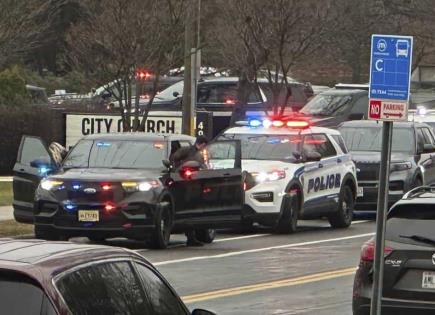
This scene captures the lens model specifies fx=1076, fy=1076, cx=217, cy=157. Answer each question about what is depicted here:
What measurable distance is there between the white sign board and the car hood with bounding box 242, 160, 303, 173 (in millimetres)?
8088

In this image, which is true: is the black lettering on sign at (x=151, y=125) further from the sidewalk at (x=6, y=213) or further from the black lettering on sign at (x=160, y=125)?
the sidewalk at (x=6, y=213)

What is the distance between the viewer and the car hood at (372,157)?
22.1 metres

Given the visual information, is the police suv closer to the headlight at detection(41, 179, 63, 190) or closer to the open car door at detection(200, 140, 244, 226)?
the open car door at detection(200, 140, 244, 226)

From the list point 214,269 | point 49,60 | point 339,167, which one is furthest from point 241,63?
point 49,60

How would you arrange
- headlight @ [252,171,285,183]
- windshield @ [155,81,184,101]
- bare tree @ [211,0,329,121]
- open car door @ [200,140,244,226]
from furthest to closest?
windshield @ [155,81,184,101]
bare tree @ [211,0,329,121]
headlight @ [252,171,285,183]
open car door @ [200,140,244,226]

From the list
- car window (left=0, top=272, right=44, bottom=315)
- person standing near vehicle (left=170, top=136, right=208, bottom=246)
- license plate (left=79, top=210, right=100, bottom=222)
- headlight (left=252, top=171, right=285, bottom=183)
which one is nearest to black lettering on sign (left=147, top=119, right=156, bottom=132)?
headlight (left=252, top=171, right=285, bottom=183)

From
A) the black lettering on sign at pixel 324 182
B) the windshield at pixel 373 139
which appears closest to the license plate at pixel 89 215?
the black lettering on sign at pixel 324 182

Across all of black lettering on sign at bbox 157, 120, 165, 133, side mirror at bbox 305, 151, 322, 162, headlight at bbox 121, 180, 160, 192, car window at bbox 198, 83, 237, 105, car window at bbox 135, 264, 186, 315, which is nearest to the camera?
car window at bbox 135, 264, 186, 315

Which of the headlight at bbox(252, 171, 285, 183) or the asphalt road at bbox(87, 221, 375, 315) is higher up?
the headlight at bbox(252, 171, 285, 183)

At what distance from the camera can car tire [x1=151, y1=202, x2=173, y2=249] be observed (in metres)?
15.3

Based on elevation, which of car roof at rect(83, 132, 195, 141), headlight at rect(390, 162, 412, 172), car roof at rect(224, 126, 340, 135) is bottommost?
headlight at rect(390, 162, 412, 172)

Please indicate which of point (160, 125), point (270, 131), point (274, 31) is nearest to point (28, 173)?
point (270, 131)

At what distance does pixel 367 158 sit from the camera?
874 inches

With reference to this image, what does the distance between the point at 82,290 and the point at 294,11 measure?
68.6 ft
